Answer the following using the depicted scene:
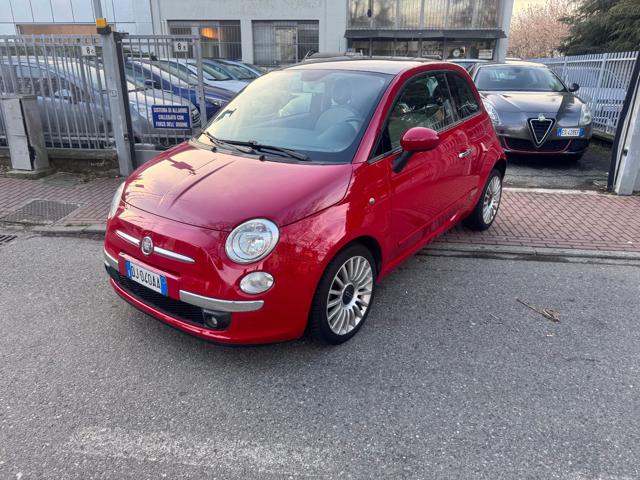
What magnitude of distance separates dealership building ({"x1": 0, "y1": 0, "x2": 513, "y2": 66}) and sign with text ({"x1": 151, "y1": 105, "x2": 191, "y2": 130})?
19635mm

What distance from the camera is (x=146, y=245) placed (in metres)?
2.85

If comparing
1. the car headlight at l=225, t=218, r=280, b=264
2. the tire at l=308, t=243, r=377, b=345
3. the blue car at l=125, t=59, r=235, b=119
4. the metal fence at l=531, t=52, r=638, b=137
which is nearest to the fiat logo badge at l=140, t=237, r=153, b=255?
the car headlight at l=225, t=218, r=280, b=264

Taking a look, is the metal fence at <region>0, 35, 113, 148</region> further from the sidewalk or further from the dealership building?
the dealership building

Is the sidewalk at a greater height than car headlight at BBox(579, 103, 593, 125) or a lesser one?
lesser


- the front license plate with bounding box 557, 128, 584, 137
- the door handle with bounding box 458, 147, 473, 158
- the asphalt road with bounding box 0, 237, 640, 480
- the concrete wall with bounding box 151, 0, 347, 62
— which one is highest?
the concrete wall with bounding box 151, 0, 347, 62

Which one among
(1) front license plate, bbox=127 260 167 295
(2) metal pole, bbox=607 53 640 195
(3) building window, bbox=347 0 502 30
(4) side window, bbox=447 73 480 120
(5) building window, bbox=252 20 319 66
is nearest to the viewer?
(1) front license plate, bbox=127 260 167 295

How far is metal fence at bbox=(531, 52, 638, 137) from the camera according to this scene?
945cm

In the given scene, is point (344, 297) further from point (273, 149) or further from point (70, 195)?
point (70, 195)

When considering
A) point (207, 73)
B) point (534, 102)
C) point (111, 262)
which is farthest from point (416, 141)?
point (207, 73)

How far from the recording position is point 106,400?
8.88ft

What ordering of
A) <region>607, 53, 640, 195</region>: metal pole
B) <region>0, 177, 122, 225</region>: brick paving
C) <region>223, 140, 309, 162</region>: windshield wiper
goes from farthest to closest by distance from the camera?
<region>607, 53, 640, 195</region>: metal pole, <region>0, 177, 122, 225</region>: brick paving, <region>223, 140, 309, 162</region>: windshield wiper

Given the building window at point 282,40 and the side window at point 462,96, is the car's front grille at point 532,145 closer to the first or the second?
the side window at point 462,96

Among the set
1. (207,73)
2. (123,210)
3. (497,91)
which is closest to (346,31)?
(207,73)

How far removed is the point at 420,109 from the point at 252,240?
195 cm
